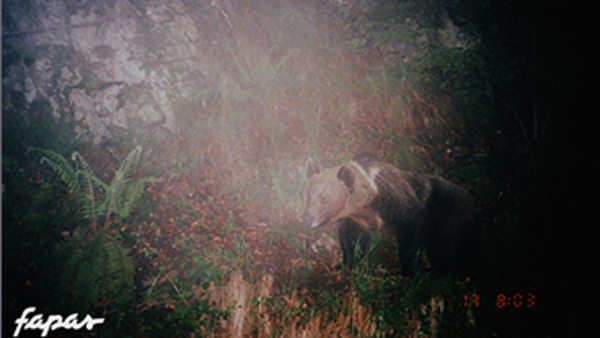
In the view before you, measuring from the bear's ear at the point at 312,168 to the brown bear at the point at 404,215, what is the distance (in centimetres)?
20

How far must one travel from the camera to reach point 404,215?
2.86m

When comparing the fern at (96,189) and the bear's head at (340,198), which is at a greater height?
the fern at (96,189)

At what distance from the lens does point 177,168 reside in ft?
10.8

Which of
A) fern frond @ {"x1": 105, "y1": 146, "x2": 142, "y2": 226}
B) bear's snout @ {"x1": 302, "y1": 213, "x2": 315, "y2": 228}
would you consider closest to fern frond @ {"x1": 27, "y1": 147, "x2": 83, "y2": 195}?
fern frond @ {"x1": 105, "y1": 146, "x2": 142, "y2": 226}

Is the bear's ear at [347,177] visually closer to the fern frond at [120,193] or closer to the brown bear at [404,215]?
the brown bear at [404,215]

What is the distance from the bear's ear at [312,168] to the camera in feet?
10.2

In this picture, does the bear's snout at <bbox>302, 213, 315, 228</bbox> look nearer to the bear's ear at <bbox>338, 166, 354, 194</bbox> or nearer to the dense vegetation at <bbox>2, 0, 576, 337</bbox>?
the dense vegetation at <bbox>2, 0, 576, 337</bbox>

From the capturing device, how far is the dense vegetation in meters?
2.52

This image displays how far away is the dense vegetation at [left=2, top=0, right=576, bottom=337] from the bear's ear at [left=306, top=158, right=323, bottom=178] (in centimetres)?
25

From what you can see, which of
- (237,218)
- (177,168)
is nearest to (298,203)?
(237,218)

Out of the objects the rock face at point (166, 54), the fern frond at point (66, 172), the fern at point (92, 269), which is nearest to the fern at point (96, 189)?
the fern frond at point (66, 172)

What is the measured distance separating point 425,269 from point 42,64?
15.0 feet

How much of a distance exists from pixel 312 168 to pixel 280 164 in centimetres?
43
